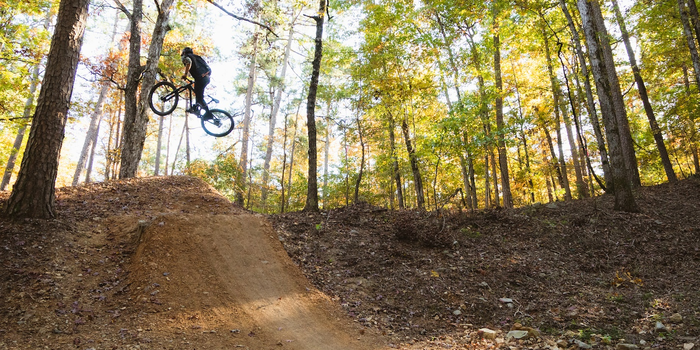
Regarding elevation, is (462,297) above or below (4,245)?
below

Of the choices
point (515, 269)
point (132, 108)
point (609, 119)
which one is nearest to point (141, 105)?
point (132, 108)

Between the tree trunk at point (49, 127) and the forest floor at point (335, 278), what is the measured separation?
1.06 ft

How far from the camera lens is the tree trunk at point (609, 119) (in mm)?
8828

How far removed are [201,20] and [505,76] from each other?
72.6ft

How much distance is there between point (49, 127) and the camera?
225 inches

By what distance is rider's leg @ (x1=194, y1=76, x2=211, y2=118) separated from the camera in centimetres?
834

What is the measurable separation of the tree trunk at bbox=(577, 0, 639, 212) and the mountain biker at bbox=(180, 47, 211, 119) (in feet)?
31.6

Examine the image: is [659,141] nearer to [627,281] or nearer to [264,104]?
[627,281]

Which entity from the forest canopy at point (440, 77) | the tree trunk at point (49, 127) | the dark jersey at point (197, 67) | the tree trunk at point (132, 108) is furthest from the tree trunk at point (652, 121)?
the tree trunk at point (132, 108)

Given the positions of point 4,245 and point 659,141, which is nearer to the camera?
point 4,245

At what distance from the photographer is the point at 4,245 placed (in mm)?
4922

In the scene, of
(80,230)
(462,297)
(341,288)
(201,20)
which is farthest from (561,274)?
(201,20)

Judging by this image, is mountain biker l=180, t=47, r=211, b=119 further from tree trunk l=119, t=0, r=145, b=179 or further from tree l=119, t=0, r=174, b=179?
tree trunk l=119, t=0, r=145, b=179

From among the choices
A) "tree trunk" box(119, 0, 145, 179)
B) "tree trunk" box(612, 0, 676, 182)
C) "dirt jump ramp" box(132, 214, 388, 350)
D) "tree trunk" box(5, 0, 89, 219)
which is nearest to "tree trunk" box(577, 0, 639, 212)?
"tree trunk" box(612, 0, 676, 182)
